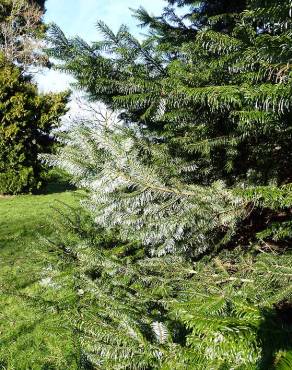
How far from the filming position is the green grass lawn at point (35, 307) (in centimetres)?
244

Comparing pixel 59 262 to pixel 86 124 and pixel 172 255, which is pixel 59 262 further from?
pixel 86 124

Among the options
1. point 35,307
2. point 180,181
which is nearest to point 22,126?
point 35,307

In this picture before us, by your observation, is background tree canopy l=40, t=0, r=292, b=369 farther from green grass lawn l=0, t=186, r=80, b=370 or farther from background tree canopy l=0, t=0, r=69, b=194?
background tree canopy l=0, t=0, r=69, b=194

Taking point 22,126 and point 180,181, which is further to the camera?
point 22,126

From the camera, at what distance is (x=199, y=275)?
222 centimetres

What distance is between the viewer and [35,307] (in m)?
2.63

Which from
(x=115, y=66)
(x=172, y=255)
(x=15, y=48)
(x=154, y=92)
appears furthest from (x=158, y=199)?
(x=15, y=48)

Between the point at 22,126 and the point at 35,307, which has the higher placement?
the point at 22,126

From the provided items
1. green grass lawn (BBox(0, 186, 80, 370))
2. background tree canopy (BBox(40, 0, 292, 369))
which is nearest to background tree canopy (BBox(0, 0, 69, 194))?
green grass lawn (BBox(0, 186, 80, 370))

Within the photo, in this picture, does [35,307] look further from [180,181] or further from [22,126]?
[22,126]

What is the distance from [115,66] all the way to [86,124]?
70cm

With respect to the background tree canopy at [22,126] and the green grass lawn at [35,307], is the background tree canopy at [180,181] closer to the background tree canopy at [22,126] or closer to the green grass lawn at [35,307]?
the green grass lawn at [35,307]

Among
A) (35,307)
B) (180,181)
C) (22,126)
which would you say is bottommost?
(35,307)

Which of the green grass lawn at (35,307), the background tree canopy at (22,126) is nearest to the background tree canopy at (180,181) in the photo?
the green grass lawn at (35,307)
